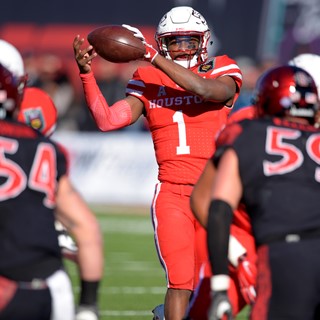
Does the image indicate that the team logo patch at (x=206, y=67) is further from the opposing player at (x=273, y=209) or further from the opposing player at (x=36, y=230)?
the opposing player at (x=36, y=230)

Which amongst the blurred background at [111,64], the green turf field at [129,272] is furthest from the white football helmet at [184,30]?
the blurred background at [111,64]

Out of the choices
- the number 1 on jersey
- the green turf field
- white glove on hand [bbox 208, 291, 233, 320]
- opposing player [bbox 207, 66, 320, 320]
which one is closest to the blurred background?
the green turf field

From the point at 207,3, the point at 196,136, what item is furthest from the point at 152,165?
the point at 196,136

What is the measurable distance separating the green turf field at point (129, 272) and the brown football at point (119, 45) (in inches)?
86.5

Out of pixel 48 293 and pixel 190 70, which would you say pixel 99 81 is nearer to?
pixel 190 70

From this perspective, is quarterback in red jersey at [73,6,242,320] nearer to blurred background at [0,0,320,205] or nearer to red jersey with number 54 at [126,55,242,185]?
red jersey with number 54 at [126,55,242,185]

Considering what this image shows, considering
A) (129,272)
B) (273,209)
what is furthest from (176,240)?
(129,272)

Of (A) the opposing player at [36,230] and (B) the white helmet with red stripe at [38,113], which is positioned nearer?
(A) the opposing player at [36,230]

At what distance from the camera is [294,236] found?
4320mm

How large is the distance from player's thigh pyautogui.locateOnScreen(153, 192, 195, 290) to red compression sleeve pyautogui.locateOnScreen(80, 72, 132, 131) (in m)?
0.57

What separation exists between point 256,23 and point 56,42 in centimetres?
351

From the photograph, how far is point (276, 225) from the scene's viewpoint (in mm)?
4328

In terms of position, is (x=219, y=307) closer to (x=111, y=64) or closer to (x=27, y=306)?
(x=27, y=306)

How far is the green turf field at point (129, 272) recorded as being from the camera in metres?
8.12
